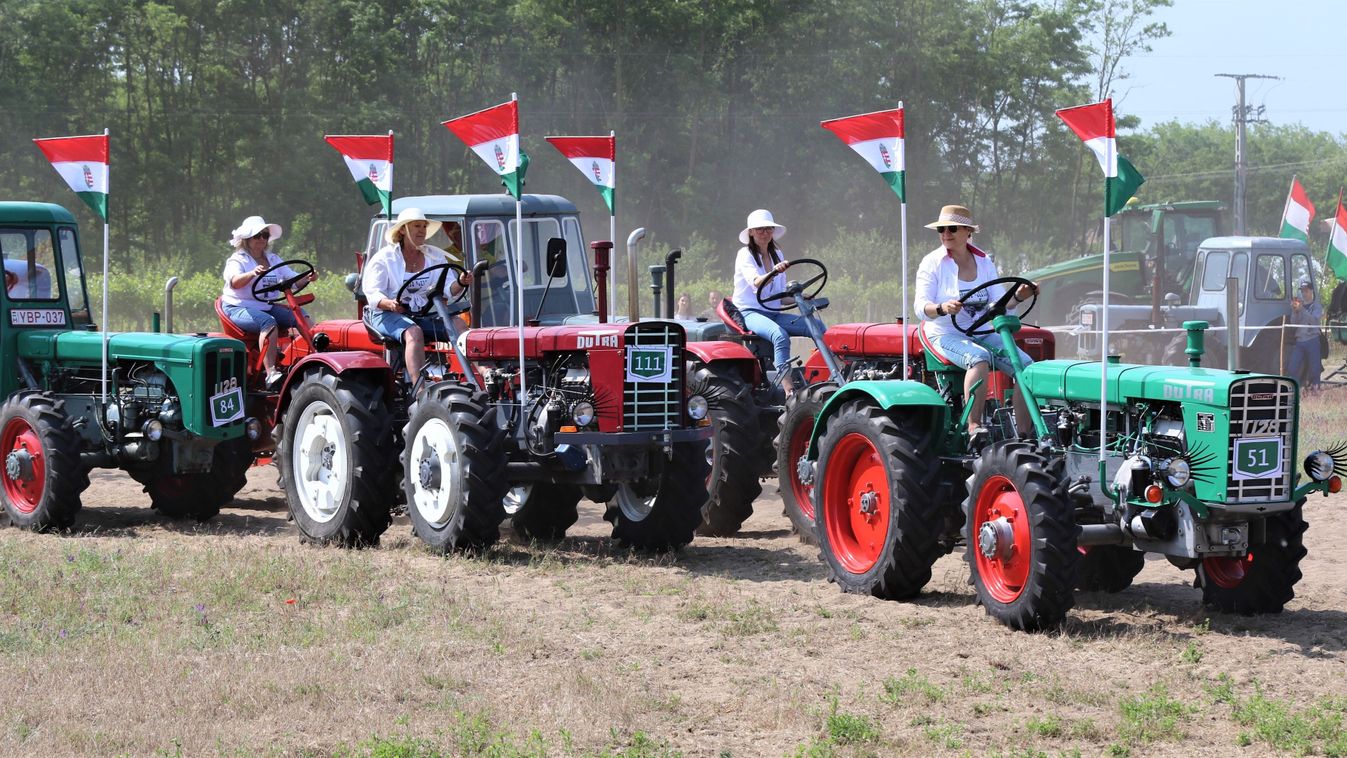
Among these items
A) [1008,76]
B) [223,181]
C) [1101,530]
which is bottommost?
[1101,530]

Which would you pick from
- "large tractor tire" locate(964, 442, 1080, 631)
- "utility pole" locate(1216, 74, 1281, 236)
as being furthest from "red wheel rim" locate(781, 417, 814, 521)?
"utility pole" locate(1216, 74, 1281, 236)

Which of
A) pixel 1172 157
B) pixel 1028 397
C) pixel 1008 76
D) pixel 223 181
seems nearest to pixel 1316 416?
pixel 1028 397

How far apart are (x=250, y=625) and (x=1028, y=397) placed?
383cm

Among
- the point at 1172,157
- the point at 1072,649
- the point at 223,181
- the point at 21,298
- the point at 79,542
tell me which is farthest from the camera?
the point at 1172,157

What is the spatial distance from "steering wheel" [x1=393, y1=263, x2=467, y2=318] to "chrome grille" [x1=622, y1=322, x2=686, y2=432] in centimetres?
142

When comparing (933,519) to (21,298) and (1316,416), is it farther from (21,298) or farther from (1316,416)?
(1316,416)

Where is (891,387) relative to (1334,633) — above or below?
above

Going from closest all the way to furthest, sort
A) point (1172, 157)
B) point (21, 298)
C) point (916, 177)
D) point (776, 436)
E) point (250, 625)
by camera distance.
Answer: point (250, 625)
point (776, 436)
point (21, 298)
point (916, 177)
point (1172, 157)

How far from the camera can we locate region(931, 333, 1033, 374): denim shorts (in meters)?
8.38

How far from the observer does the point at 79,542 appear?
401 inches

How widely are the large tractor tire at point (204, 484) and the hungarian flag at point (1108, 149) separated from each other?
641 cm

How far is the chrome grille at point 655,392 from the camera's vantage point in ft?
30.3

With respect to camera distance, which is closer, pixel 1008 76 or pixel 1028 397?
pixel 1028 397

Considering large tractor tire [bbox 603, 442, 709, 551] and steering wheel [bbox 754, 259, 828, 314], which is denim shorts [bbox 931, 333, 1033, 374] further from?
steering wheel [bbox 754, 259, 828, 314]
